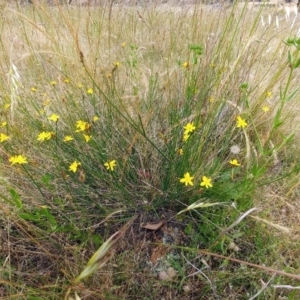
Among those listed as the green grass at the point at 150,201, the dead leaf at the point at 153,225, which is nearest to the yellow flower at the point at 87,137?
the green grass at the point at 150,201

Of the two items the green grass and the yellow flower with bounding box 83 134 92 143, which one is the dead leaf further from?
the yellow flower with bounding box 83 134 92 143

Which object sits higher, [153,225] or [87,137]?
[87,137]

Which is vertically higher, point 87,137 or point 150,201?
point 87,137

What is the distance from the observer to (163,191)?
1.08 meters

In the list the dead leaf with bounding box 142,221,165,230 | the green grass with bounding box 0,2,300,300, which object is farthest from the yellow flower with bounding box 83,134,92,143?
the dead leaf with bounding box 142,221,165,230

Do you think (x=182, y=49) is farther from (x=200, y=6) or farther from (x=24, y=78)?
(x=24, y=78)

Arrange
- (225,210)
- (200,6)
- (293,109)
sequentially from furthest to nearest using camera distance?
(200,6)
(293,109)
(225,210)

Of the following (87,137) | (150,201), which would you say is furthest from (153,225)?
(87,137)

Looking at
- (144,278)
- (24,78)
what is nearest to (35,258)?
(144,278)

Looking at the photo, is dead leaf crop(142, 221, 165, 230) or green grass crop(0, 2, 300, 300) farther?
dead leaf crop(142, 221, 165, 230)

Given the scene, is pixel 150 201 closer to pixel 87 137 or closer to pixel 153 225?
pixel 153 225

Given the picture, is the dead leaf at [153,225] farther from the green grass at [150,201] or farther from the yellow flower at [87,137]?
the yellow flower at [87,137]

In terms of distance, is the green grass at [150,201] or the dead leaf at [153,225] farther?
the dead leaf at [153,225]

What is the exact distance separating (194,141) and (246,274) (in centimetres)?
44
